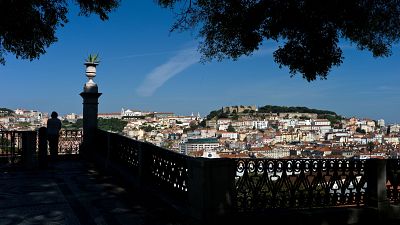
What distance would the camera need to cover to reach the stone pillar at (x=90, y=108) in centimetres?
1282

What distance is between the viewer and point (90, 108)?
42.3 ft

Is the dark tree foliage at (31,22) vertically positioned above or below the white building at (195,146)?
above

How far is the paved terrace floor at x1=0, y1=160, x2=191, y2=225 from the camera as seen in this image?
19.8 feet

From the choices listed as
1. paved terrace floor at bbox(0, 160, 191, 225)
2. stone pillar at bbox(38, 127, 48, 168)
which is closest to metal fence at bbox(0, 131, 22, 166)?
stone pillar at bbox(38, 127, 48, 168)

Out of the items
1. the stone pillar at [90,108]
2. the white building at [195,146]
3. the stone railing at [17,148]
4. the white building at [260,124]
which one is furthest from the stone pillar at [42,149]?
the white building at [260,124]

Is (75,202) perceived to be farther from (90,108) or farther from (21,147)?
(90,108)

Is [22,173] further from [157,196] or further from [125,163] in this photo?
[157,196]

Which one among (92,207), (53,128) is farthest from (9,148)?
(92,207)

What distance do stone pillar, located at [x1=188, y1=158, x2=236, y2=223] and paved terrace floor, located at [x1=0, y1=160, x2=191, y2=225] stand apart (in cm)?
65

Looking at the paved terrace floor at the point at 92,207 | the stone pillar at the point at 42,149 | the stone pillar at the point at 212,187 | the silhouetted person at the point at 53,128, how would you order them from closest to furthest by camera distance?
the stone pillar at the point at 212,187
the paved terrace floor at the point at 92,207
the stone pillar at the point at 42,149
the silhouetted person at the point at 53,128

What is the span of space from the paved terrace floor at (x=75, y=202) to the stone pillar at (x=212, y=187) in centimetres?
65

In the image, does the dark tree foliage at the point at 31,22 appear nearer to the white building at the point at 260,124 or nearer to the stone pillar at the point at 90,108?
the stone pillar at the point at 90,108

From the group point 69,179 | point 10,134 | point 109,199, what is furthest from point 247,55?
point 10,134

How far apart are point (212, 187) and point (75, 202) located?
3055 millimetres
